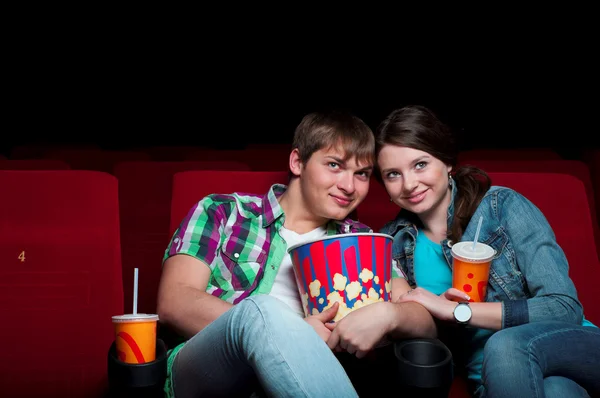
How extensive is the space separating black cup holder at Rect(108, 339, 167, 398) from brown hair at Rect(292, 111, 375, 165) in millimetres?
589

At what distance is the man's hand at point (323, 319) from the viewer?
1.02 metres

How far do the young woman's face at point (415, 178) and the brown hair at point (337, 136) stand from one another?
0.05m

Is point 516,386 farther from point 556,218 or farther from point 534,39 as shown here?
point 534,39

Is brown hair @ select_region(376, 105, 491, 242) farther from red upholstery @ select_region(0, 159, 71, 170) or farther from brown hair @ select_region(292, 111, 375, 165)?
red upholstery @ select_region(0, 159, 71, 170)

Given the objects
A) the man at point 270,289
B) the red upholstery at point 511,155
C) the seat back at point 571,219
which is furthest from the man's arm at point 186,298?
the red upholstery at point 511,155

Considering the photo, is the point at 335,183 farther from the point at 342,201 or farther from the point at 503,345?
the point at 503,345

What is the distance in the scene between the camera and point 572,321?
112 centimetres

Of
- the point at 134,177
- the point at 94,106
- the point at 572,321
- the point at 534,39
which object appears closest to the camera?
the point at 572,321

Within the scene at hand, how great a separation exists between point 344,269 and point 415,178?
1.13 feet

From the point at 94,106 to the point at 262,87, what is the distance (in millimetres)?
1151

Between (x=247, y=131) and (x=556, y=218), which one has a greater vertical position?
(x=247, y=131)

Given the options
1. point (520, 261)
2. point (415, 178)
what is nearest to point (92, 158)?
point (415, 178)

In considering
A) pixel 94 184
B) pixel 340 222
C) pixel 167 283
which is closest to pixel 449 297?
pixel 340 222

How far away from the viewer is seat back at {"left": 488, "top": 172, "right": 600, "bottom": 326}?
4.44 ft
